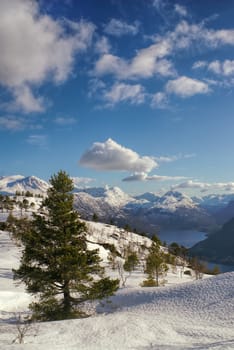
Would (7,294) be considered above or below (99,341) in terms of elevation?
below

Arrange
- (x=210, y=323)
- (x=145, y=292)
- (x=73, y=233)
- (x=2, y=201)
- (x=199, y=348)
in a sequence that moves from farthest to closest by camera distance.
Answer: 1. (x=2, y=201)
2. (x=145, y=292)
3. (x=73, y=233)
4. (x=210, y=323)
5. (x=199, y=348)

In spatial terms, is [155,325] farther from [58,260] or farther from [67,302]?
[58,260]

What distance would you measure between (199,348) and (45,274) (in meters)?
12.6

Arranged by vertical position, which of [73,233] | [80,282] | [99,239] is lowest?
[99,239]

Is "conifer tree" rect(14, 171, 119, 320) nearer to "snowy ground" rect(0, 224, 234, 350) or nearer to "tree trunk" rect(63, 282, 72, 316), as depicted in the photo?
"tree trunk" rect(63, 282, 72, 316)

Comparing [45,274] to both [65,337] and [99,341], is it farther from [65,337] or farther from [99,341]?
[99,341]

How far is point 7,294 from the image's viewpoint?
128ft

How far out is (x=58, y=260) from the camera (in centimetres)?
2120

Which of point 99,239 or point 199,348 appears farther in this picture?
point 99,239

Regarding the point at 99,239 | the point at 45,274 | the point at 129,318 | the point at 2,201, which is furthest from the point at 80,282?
the point at 2,201

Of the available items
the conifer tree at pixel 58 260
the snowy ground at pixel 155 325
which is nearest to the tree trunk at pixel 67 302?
the conifer tree at pixel 58 260

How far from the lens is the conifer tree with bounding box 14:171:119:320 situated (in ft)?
71.4

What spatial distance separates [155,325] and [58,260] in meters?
8.26

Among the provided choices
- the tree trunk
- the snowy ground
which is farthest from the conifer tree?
the snowy ground
